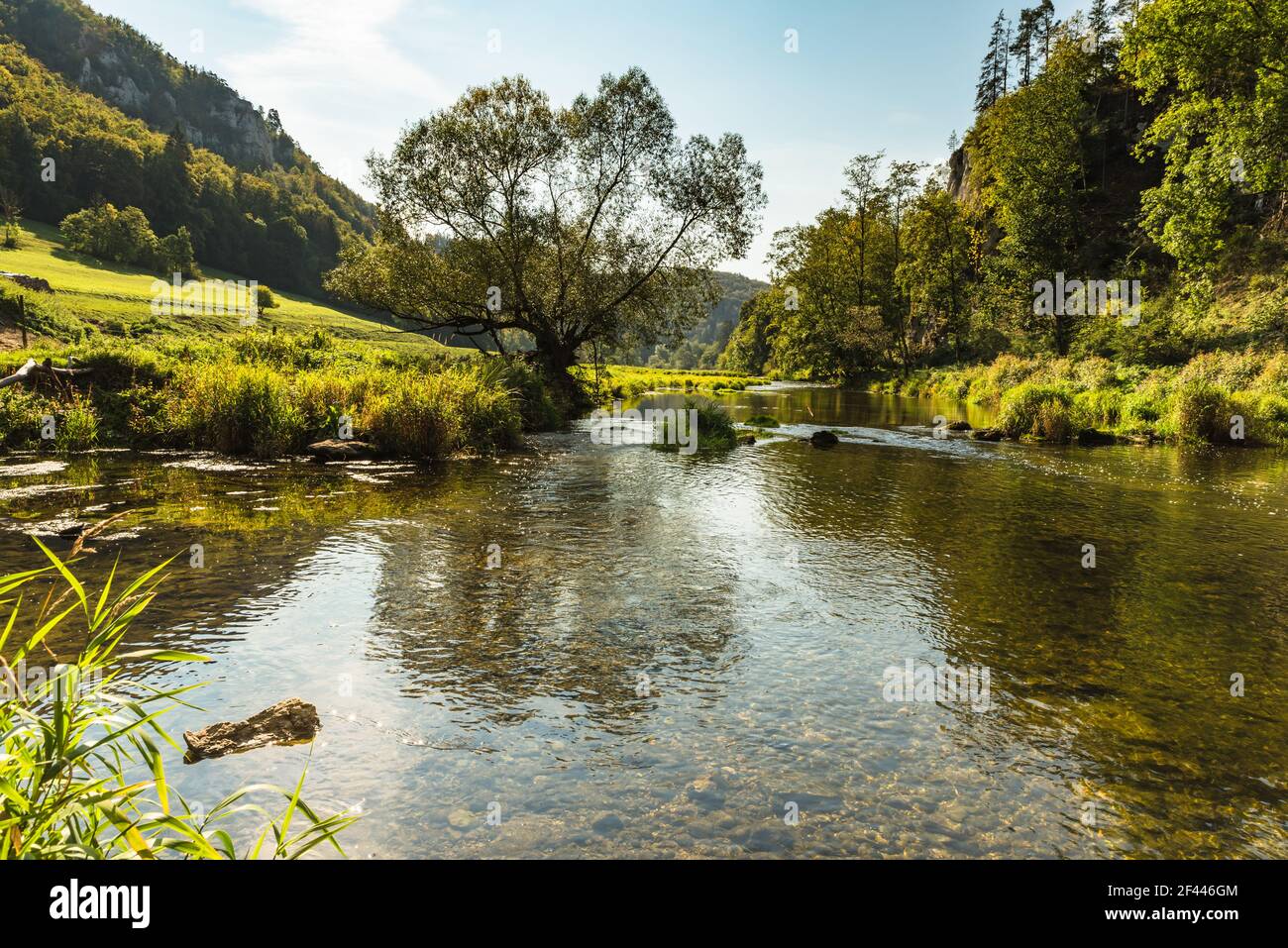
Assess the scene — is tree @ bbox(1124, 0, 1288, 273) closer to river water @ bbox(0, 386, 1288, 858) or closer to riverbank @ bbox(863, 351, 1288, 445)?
riverbank @ bbox(863, 351, 1288, 445)

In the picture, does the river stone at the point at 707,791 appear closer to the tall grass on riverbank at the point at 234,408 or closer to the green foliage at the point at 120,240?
the tall grass on riverbank at the point at 234,408

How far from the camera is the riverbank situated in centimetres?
2548

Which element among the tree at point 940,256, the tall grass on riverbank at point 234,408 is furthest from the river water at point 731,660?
the tree at point 940,256

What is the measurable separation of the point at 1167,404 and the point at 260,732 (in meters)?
34.6

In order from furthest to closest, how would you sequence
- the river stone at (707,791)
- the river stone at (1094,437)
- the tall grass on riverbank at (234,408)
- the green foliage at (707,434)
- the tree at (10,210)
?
the tree at (10,210)
the river stone at (1094,437)
the green foliage at (707,434)
the tall grass on riverbank at (234,408)
the river stone at (707,791)

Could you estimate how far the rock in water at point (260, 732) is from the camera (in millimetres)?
5406

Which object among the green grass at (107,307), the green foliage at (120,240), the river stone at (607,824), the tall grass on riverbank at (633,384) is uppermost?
the green foliage at (120,240)

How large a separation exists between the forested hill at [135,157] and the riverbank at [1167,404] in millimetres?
57536

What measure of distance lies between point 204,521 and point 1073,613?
14.5 meters

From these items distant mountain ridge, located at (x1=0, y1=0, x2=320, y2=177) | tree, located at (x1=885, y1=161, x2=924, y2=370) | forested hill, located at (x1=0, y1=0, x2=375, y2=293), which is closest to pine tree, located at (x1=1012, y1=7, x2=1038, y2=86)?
tree, located at (x1=885, y1=161, x2=924, y2=370)

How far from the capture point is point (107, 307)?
172 ft

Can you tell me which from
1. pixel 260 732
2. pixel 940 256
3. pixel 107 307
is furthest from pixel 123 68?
pixel 260 732
